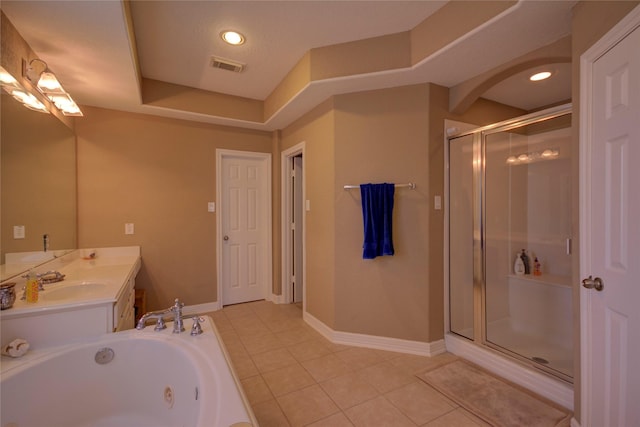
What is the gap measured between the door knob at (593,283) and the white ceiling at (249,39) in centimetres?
143

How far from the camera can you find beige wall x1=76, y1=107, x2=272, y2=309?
2.89m

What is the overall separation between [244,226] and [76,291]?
2.00 metres

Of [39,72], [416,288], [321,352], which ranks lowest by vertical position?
[321,352]

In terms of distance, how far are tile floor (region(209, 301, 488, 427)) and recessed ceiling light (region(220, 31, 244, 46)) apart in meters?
2.62

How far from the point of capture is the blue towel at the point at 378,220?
95.0 inches

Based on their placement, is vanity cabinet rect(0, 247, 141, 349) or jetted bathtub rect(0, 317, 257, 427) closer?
jetted bathtub rect(0, 317, 257, 427)

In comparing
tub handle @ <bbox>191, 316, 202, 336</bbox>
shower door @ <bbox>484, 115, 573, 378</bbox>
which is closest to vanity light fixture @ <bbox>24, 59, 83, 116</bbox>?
tub handle @ <bbox>191, 316, 202, 336</bbox>

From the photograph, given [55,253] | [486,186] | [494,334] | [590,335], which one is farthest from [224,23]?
[494,334]

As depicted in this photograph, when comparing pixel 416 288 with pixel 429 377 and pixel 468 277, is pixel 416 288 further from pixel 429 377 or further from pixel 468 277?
pixel 429 377

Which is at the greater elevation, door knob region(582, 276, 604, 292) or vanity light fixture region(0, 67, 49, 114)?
vanity light fixture region(0, 67, 49, 114)

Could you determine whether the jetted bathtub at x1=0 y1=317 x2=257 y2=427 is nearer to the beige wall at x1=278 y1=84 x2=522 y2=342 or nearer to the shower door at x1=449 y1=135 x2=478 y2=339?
the beige wall at x1=278 y1=84 x2=522 y2=342

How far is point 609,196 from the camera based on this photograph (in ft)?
A: 4.17

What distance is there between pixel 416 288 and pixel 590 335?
1.18m

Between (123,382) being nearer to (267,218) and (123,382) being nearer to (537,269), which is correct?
(267,218)
